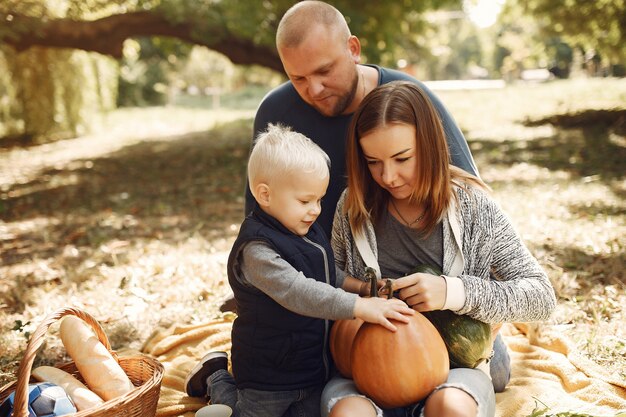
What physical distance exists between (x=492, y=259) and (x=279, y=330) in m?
1.05

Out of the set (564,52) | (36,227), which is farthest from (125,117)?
(564,52)

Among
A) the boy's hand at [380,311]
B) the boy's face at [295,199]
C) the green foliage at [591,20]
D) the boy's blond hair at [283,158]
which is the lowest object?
the boy's hand at [380,311]

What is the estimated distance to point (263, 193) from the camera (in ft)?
8.66

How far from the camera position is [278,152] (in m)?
2.56

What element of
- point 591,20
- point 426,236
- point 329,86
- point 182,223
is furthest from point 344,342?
point 591,20

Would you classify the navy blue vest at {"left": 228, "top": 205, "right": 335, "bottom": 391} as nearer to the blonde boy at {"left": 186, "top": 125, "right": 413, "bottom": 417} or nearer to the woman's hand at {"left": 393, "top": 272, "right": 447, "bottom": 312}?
the blonde boy at {"left": 186, "top": 125, "right": 413, "bottom": 417}

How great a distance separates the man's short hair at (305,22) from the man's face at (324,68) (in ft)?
0.12

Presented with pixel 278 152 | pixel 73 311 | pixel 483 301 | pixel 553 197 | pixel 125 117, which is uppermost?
pixel 278 152

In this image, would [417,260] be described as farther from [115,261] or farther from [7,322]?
[115,261]

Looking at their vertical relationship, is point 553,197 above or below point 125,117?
above

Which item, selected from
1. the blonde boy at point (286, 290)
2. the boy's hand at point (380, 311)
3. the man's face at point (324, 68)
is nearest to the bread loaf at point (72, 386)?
the blonde boy at point (286, 290)

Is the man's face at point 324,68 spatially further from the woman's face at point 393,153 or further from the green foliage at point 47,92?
the green foliage at point 47,92

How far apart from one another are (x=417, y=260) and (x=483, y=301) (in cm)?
44

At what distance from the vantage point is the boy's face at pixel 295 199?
256 centimetres
